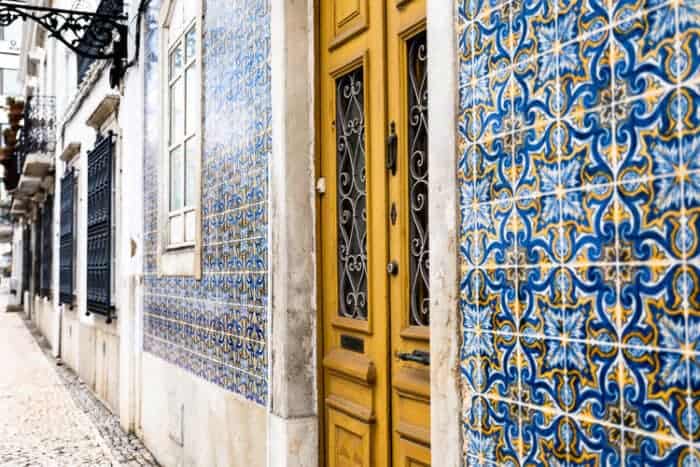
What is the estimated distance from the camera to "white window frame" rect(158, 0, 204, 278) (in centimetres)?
527

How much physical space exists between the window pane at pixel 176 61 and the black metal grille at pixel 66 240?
6673 millimetres

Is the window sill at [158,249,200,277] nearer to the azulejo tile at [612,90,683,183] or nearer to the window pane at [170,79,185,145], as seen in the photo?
the window pane at [170,79,185,145]

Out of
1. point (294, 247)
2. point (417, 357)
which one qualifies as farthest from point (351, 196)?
point (417, 357)

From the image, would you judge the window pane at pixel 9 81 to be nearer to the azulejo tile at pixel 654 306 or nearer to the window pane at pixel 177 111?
the window pane at pixel 177 111

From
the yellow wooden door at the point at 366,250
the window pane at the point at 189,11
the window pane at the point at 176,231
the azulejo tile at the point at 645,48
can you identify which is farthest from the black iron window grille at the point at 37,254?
the azulejo tile at the point at 645,48

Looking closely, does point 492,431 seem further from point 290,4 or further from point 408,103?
point 290,4

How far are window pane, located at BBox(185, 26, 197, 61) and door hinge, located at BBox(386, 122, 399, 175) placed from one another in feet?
9.74

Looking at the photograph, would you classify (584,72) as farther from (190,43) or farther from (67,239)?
(67,239)

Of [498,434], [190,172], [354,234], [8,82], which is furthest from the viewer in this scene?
[8,82]

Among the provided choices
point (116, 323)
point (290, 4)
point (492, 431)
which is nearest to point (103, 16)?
point (116, 323)

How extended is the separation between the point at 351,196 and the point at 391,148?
0.46 meters

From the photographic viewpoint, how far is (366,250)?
3.27 m

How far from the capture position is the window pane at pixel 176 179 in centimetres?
610

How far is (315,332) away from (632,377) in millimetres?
2182
